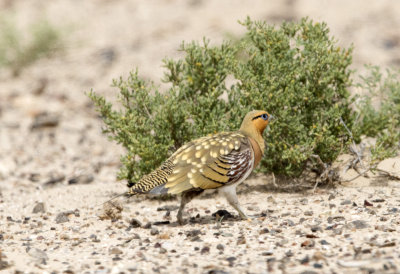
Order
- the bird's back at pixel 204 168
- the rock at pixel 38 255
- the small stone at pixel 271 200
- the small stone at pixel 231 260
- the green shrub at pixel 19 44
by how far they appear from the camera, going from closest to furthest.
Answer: the small stone at pixel 231 260, the rock at pixel 38 255, the bird's back at pixel 204 168, the small stone at pixel 271 200, the green shrub at pixel 19 44

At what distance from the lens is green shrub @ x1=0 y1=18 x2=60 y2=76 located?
1545cm

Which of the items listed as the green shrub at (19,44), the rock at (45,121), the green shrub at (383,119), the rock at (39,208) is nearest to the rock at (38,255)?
the rock at (39,208)

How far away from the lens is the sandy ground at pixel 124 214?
4.95 m

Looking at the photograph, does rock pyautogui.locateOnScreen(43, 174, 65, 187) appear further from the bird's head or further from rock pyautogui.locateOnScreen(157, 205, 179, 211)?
the bird's head

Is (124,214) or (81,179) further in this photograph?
(81,179)

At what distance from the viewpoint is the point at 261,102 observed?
686 cm

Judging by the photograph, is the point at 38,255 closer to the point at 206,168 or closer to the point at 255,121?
the point at 206,168

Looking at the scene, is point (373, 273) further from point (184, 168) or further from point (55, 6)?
point (55, 6)

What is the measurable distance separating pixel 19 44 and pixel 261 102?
10659mm

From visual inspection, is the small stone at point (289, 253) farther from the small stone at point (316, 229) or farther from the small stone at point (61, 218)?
the small stone at point (61, 218)

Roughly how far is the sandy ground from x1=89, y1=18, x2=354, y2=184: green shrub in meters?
0.57

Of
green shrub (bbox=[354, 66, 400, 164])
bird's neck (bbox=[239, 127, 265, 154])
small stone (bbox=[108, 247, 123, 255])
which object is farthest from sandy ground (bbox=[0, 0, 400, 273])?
bird's neck (bbox=[239, 127, 265, 154])

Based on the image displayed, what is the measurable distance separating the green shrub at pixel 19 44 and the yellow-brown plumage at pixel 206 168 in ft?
34.6

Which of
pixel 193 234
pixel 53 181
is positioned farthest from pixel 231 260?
pixel 53 181
